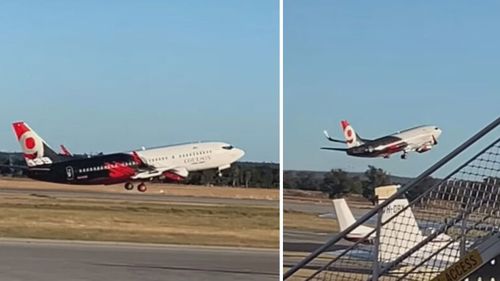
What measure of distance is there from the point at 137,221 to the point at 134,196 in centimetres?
33

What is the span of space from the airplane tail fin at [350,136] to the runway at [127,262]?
4.97 ft

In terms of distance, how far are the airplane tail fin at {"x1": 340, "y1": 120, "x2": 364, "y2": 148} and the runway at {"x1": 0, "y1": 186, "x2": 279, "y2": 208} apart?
6.75 ft

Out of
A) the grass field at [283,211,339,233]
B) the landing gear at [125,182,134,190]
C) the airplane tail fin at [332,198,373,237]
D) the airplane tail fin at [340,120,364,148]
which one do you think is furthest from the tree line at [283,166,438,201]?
the landing gear at [125,182,134,190]

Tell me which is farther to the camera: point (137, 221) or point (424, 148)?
point (137, 221)

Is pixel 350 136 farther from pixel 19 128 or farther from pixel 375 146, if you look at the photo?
pixel 19 128

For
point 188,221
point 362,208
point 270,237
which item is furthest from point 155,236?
point 362,208

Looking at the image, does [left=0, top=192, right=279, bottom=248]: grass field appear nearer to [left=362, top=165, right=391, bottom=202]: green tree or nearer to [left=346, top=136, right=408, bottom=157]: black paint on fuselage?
[left=362, top=165, right=391, bottom=202]: green tree

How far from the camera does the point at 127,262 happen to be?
837cm

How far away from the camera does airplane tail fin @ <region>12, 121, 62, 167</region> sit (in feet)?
33.2

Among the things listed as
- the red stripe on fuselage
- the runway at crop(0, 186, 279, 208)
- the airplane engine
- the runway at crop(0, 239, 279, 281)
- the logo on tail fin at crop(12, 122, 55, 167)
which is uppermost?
the red stripe on fuselage

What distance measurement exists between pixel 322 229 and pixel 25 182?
3.66m

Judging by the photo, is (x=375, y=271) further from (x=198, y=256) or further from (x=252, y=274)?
(x=198, y=256)

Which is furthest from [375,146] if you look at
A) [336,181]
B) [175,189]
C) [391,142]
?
[175,189]

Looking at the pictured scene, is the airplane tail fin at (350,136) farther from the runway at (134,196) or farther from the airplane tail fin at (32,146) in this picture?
the airplane tail fin at (32,146)
